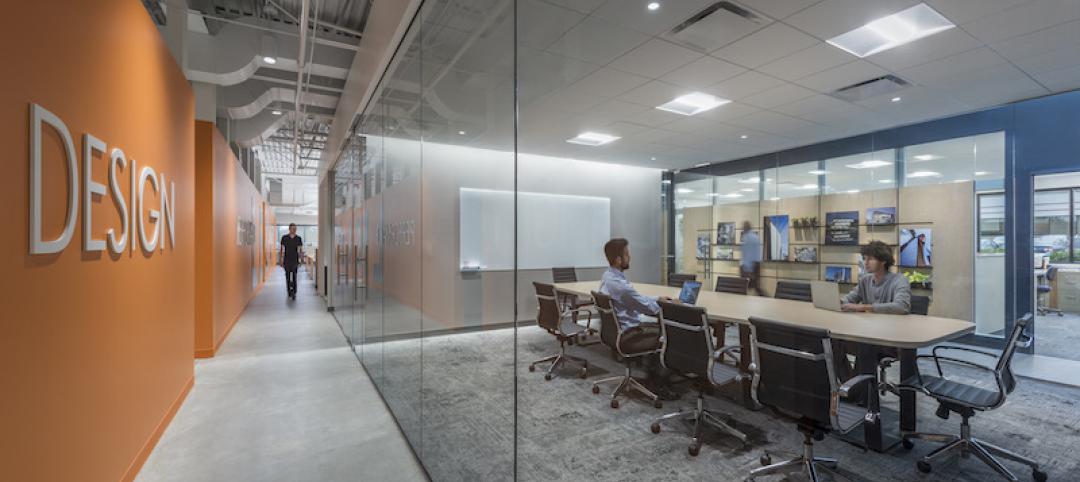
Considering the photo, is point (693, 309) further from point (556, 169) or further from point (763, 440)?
point (556, 169)

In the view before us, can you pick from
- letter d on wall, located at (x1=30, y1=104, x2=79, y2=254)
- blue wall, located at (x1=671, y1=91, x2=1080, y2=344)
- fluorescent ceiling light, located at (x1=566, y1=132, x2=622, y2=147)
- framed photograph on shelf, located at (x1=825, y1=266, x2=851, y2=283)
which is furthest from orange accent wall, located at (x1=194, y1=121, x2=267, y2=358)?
blue wall, located at (x1=671, y1=91, x2=1080, y2=344)

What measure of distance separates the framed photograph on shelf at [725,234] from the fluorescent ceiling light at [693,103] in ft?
11.0

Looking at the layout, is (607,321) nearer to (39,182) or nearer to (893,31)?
(893,31)

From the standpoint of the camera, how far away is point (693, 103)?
5543 millimetres

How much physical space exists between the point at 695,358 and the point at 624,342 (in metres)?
0.91

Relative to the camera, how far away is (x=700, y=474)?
2816 millimetres

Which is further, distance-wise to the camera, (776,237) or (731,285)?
(776,237)

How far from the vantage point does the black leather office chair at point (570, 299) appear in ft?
11.8

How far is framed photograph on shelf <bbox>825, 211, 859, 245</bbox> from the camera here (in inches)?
294

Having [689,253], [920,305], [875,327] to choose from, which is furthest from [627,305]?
[689,253]

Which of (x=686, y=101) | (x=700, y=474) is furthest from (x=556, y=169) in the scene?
(x=686, y=101)

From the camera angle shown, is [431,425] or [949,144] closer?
[431,425]

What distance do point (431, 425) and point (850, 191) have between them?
7.83m

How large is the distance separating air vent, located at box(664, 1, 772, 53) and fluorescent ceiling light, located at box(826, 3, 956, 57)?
87 centimetres
